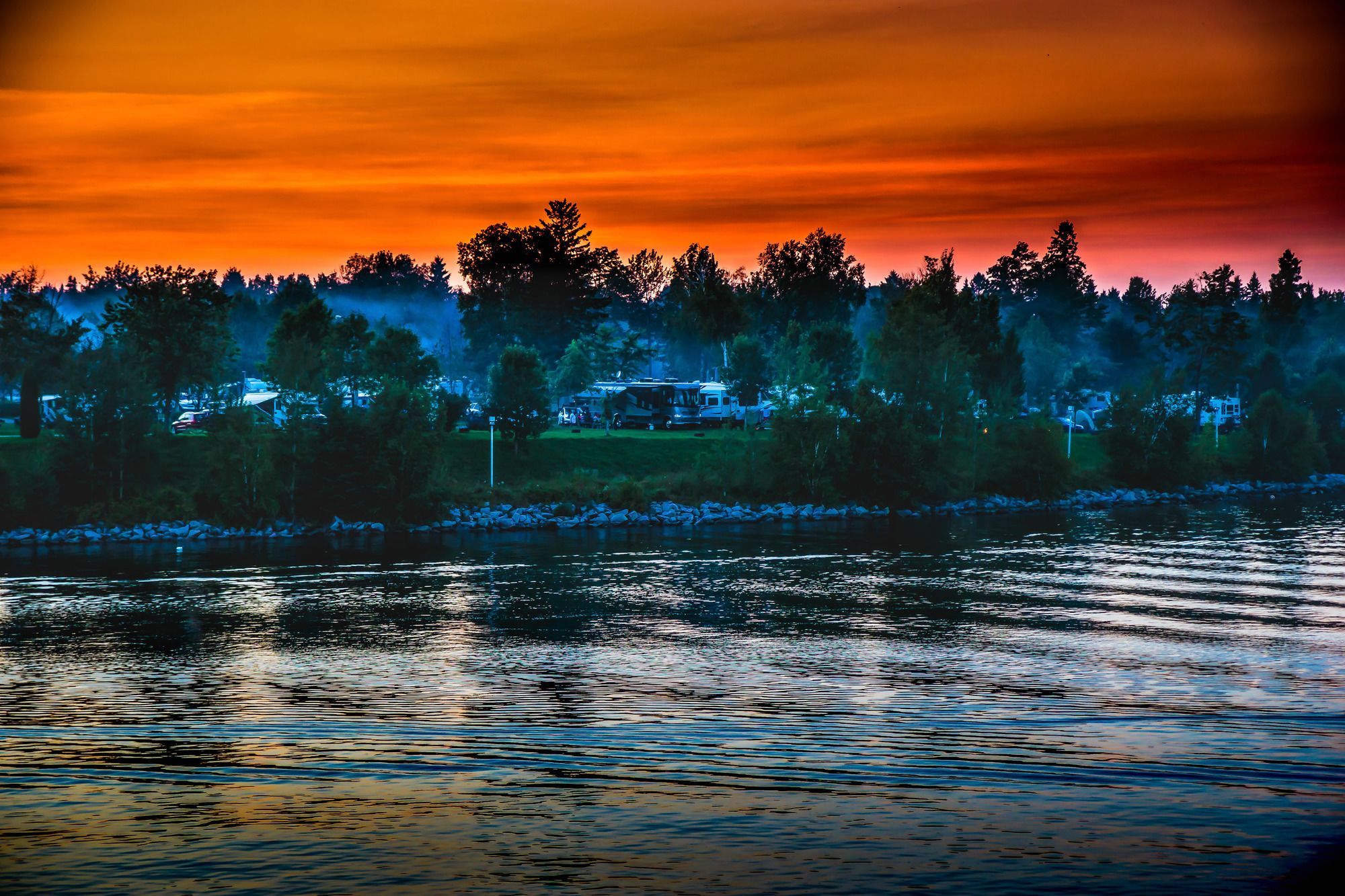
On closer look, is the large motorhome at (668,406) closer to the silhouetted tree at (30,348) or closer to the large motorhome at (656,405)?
the large motorhome at (656,405)

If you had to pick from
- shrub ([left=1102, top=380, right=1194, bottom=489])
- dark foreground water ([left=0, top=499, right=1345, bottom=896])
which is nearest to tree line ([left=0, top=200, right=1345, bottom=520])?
shrub ([left=1102, top=380, right=1194, bottom=489])

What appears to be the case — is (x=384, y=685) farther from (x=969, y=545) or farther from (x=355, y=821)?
(x=969, y=545)

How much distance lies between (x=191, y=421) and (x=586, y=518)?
3345 centimetres

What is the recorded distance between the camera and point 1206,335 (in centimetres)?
13912

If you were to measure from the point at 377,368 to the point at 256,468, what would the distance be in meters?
22.6

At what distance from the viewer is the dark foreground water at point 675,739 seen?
14641 mm

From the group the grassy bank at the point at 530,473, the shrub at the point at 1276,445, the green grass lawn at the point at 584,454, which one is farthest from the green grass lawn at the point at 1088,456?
the green grass lawn at the point at 584,454

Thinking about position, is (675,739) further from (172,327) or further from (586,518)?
(172,327)

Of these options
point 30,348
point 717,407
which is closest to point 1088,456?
point 717,407

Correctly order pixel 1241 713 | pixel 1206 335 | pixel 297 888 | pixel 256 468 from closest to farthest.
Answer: pixel 297 888 → pixel 1241 713 → pixel 256 468 → pixel 1206 335

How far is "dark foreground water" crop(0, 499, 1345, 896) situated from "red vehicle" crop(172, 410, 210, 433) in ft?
149

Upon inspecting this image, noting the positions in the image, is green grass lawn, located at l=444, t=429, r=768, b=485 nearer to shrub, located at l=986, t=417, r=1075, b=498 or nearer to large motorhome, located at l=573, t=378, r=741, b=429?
large motorhome, located at l=573, t=378, r=741, b=429

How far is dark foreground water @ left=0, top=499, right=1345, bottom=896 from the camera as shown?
14641mm

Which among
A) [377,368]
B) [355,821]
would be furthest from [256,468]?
[355,821]
